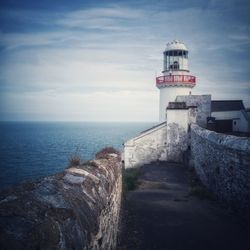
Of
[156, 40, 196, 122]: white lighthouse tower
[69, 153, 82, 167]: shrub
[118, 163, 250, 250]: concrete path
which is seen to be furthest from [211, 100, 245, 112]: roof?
[69, 153, 82, 167]: shrub

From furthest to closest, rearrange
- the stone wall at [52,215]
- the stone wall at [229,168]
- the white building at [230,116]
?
1. the white building at [230,116]
2. the stone wall at [229,168]
3. the stone wall at [52,215]

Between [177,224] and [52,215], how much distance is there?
5.87m

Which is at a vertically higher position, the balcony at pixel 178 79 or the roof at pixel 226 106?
the balcony at pixel 178 79

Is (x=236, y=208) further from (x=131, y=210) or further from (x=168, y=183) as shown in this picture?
(x=168, y=183)

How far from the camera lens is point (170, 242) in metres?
6.19

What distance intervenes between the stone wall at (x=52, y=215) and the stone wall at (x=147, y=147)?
647 inches

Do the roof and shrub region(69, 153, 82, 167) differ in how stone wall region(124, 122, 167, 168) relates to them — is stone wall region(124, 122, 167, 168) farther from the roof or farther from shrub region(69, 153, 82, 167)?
shrub region(69, 153, 82, 167)

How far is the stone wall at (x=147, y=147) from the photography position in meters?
19.8

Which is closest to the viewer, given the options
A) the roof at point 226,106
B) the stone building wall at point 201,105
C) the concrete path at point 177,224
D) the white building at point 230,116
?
the concrete path at point 177,224

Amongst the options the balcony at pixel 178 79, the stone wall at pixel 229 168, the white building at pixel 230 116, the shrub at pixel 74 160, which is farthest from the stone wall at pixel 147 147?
the shrub at pixel 74 160

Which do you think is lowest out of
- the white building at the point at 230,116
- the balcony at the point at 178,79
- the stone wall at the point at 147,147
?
the stone wall at the point at 147,147

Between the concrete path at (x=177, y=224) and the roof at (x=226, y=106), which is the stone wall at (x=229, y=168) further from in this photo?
the roof at (x=226, y=106)

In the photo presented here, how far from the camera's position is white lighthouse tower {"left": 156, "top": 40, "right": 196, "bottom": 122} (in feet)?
81.7

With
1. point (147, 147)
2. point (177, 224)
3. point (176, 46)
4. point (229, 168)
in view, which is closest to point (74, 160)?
point (177, 224)
